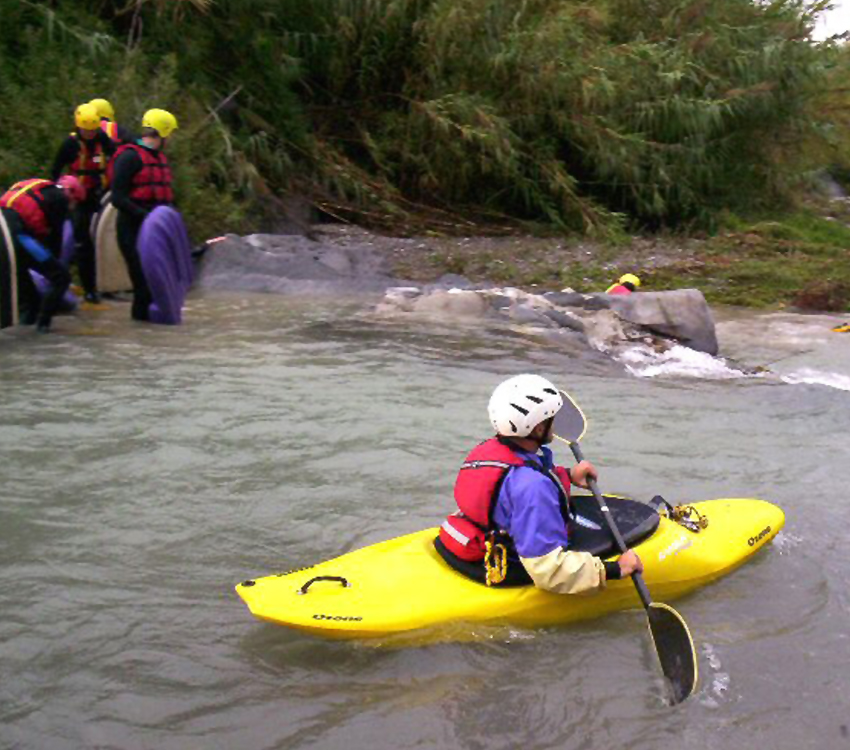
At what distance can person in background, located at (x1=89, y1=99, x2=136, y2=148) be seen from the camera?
7.96 meters

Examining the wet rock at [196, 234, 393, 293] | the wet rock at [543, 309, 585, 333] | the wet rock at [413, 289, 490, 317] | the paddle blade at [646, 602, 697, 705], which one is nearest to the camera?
the paddle blade at [646, 602, 697, 705]

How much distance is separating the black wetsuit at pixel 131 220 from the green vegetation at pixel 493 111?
229 cm

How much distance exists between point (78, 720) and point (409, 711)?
89 centimetres

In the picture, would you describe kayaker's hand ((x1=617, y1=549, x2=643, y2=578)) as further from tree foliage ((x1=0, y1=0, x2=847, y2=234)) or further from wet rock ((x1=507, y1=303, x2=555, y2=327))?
tree foliage ((x1=0, y1=0, x2=847, y2=234))

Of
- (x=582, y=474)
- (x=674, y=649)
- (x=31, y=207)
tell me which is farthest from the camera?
(x=31, y=207)

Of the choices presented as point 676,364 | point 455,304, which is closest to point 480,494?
point 676,364

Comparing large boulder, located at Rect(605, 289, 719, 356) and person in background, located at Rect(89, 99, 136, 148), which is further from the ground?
person in background, located at Rect(89, 99, 136, 148)

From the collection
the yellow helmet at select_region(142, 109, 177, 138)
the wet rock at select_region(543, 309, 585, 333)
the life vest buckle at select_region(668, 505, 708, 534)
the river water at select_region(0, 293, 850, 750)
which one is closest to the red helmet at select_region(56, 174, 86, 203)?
the yellow helmet at select_region(142, 109, 177, 138)

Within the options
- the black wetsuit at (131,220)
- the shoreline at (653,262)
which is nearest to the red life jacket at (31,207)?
the black wetsuit at (131,220)

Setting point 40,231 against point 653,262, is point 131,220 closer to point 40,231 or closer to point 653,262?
point 40,231

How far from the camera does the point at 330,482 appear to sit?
4.92 metres

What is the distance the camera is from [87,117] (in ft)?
25.9

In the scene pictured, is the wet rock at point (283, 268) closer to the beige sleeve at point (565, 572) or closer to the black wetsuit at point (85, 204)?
the black wetsuit at point (85, 204)

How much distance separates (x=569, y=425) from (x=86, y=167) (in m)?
5.16
